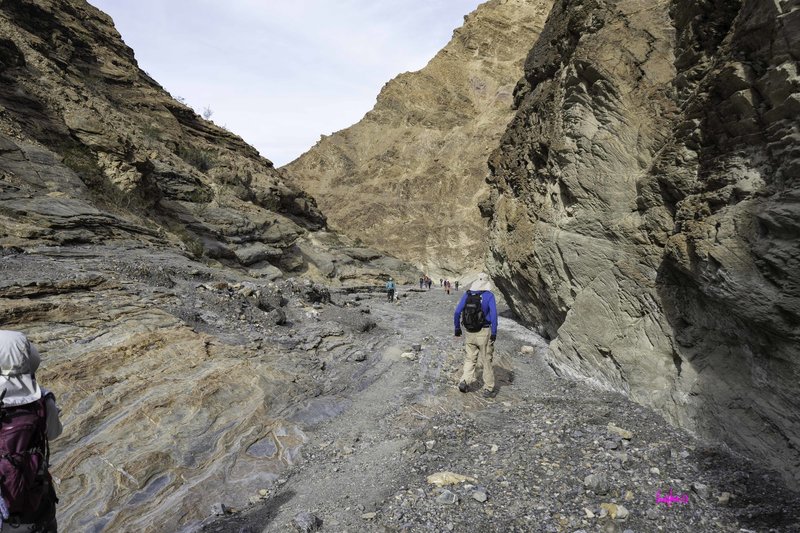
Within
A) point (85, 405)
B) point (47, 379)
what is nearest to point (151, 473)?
point (85, 405)

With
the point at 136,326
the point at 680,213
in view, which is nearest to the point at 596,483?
the point at 680,213

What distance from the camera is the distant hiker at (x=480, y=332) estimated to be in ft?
20.4

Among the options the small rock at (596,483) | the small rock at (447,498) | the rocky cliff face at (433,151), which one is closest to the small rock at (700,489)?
the small rock at (596,483)

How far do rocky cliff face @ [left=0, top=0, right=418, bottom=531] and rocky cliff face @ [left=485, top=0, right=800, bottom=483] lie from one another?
13.7ft

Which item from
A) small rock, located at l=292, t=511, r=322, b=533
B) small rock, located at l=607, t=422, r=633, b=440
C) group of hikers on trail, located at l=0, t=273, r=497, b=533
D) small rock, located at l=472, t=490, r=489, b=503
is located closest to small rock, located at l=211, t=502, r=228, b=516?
small rock, located at l=292, t=511, r=322, b=533

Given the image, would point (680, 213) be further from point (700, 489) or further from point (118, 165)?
point (118, 165)

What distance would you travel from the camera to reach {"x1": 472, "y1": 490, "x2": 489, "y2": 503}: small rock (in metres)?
3.62

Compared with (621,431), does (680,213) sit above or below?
above

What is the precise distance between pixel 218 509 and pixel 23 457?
1.91 m

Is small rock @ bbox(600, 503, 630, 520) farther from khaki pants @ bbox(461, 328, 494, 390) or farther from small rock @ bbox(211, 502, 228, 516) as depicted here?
small rock @ bbox(211, 502, 228, 516)

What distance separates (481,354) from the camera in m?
6.38

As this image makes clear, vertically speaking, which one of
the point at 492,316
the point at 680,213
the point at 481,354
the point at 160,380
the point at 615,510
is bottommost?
the point at 615,510

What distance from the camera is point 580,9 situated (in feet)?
28.4

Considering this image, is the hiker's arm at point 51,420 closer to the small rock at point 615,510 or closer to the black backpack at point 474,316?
the small rock at point 615,510
